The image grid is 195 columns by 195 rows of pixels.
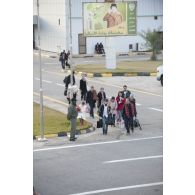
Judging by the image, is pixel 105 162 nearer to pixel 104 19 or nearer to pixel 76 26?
pixel 104 19

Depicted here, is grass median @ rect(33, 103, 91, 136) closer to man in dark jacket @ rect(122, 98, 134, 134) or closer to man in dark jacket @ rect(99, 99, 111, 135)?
man in dark jacket @ rect(99, 99, 111, 135)

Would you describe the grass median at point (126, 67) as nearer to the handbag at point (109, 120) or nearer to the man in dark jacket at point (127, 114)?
the handbag at point (109, 120)

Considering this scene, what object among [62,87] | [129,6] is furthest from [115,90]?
[129,6]

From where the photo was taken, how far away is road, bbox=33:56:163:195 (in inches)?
633

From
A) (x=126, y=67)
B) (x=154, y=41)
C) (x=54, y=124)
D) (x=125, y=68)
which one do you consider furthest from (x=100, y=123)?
(x=154, y=41)

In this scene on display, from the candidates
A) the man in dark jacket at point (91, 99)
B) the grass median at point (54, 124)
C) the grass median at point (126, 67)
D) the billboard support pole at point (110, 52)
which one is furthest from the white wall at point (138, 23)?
the man in dark jacket at point (91, 99)

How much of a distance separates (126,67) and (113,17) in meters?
4.77

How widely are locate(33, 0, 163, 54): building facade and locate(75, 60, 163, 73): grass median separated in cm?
690

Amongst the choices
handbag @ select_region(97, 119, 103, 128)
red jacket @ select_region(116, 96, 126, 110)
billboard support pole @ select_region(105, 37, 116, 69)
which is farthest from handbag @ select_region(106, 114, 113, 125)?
billboard support pole @ select_region(105, 37, 116, 69)

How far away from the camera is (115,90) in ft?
112

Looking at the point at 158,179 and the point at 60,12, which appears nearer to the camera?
the point at 158,179
